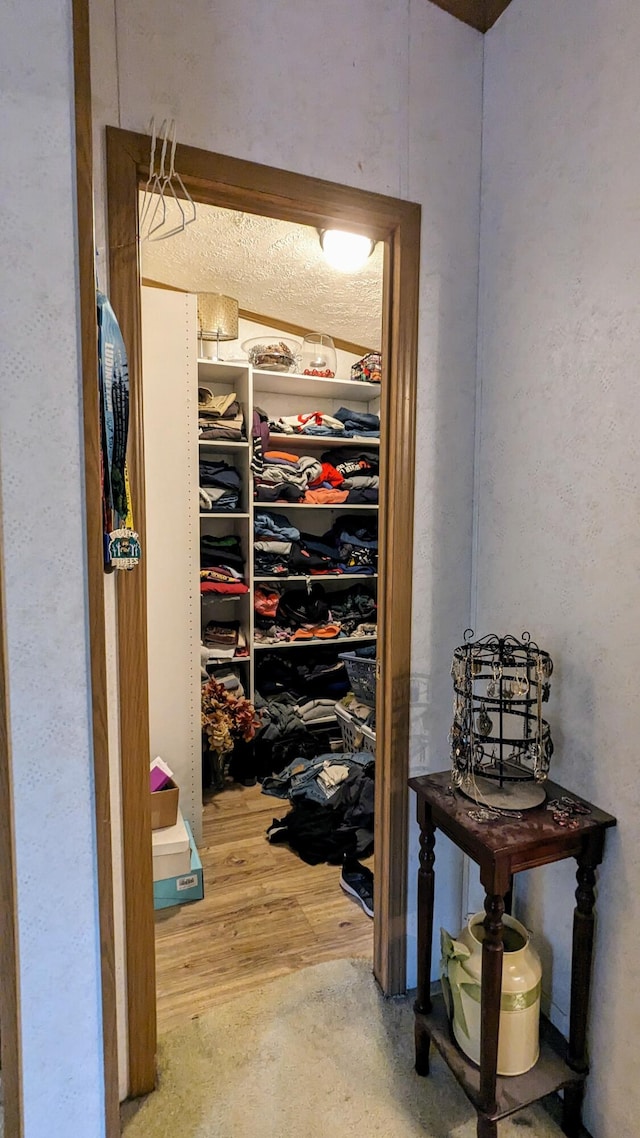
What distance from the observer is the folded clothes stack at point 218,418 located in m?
2.82

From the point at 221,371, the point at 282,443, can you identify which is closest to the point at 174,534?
the point at 221,371

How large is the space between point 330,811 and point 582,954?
56.9 inches

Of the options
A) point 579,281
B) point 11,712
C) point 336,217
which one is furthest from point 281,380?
point 11,712

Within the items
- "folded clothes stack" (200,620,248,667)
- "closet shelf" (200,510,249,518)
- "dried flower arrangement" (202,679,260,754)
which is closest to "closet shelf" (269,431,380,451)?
"closet shelf" (200,510,249,518)

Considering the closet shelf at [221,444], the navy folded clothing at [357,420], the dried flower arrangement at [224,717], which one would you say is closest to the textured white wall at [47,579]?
the dried flower arrangement at [224,717]

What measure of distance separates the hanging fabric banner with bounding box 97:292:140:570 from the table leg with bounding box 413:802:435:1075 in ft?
3.06

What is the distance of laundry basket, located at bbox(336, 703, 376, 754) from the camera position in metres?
2.85

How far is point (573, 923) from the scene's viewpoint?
1.26 meters

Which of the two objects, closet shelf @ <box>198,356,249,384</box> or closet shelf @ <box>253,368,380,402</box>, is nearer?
closet shelf @ <box>198,356,249,384</box>

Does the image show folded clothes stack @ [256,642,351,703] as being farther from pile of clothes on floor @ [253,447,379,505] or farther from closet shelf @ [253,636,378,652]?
pile of clothes on floor @ [253,447,379,505]

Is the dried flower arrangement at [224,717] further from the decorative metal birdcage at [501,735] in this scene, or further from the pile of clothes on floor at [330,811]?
the decorative metal birdcage at [501,735]

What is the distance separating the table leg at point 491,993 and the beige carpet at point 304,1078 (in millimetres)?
270

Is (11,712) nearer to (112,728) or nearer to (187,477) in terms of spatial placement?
(112,728)

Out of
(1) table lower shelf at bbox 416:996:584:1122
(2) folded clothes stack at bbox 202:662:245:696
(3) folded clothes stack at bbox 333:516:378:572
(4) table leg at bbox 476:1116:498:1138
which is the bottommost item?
(4) table leg at bbox 476:1116:498:1138
